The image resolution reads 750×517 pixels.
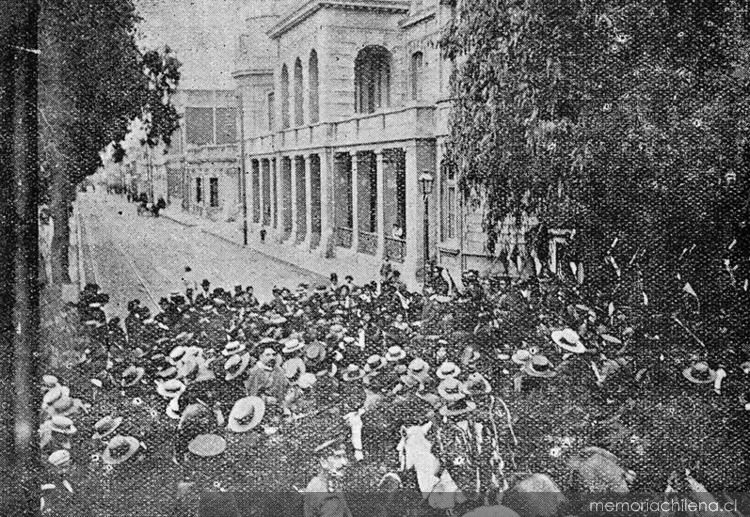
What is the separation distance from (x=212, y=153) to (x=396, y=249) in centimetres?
138

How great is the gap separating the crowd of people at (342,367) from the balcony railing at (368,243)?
0.17 meters

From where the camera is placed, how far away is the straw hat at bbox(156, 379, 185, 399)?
5.11m

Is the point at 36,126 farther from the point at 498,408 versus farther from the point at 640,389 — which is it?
the point at 640,389

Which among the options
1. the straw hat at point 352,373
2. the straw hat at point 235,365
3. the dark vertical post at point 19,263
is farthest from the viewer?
the straw hat at point 352,373

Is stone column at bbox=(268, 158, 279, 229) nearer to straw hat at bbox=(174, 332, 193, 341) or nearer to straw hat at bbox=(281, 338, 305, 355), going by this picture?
straw hat at bbox=(281, 338, 305, 355)

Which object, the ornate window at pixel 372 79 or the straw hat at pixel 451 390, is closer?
the straw hat at pixel 451 390

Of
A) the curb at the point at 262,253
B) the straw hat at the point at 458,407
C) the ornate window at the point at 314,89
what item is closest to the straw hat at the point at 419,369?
the straw hat at the point at 458,407

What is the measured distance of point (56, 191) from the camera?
4992 millimetres

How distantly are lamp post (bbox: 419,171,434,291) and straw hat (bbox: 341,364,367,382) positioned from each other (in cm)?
68

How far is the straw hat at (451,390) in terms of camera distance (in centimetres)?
529

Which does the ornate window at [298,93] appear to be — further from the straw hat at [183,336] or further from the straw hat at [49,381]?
the straw hat at [49,381]

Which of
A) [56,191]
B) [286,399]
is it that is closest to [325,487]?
[286,399]

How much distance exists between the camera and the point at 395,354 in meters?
5.38

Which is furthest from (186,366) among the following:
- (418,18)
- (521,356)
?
(418,18)
